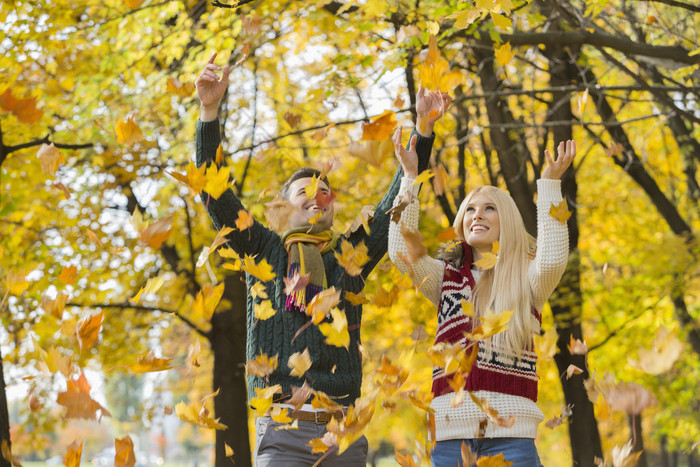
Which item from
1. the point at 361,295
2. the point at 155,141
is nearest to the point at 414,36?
the point at 361,295

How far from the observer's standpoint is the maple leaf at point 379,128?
2572 mm

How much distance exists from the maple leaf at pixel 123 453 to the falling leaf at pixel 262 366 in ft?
1.53

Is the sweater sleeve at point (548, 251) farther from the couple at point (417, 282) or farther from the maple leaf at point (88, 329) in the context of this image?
the maple leaf at point (88, 329)

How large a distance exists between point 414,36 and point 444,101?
1.59 metres

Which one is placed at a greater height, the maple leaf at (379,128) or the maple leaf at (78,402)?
the maple leaf at (379,128)

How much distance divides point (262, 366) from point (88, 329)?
0.61 meters

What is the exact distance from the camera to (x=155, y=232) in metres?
2.70

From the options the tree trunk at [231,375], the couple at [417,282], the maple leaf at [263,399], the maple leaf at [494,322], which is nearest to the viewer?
the maple leaf at [494,322]

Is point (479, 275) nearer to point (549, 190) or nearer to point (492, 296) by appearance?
point (492, 296)

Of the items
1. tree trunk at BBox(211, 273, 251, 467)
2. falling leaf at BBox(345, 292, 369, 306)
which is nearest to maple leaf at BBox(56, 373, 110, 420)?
falling leaf at BBox(345, 292, 369, 306)

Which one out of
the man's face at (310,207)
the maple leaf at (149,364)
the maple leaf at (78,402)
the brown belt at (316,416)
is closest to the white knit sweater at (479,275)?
the man's face at (310,207)

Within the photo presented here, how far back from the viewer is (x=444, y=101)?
2.90 metres

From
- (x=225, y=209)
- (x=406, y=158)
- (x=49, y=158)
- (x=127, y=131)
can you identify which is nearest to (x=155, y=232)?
(x=225, y=209)

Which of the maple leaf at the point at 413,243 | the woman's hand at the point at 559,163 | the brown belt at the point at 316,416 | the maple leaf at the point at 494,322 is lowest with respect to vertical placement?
the brown belt at the point at 316,416
